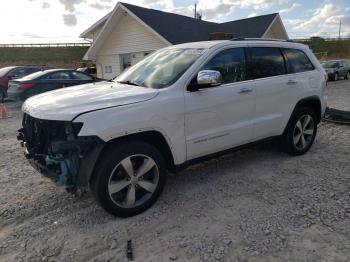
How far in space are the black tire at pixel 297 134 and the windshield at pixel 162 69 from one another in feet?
6.78

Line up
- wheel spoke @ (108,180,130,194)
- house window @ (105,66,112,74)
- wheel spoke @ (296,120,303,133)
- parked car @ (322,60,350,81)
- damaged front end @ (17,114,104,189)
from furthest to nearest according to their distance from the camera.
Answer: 1. parked car @ (322,60,350,81)
2. house window @ (105,66,112,74)
3. wheel spoke @ (296,120,303,133)
4. wheel spoke @ (108,180,130,194)
5. damaged front end @ (17,114,104,189)

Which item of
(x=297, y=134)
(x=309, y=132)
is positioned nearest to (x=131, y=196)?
(x=297, y=134)

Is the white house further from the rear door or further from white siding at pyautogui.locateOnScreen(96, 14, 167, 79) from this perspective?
the rear door

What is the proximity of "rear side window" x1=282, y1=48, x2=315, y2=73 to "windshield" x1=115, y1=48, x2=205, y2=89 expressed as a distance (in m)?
1.75

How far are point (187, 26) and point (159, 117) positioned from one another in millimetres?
17543

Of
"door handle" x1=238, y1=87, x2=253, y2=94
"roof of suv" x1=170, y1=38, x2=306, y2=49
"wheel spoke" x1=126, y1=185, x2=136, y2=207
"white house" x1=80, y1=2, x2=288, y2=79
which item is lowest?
"wheel spoke" x1=126, y1=185, x2=136, y2=207

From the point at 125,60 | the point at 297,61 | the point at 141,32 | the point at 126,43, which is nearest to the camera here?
the point at 297,61

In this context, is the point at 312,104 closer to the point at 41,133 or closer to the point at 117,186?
the point at 117,186

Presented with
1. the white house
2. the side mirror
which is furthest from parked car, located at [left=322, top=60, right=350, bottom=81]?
the side mirror

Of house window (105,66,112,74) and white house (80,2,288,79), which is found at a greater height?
white house (80,2,288,79)

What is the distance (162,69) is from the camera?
167 inches

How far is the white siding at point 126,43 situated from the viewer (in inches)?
721

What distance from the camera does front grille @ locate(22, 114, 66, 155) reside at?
11.0 feet

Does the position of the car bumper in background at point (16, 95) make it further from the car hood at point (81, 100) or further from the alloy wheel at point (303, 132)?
the alloy wheel at point (303, 132)
